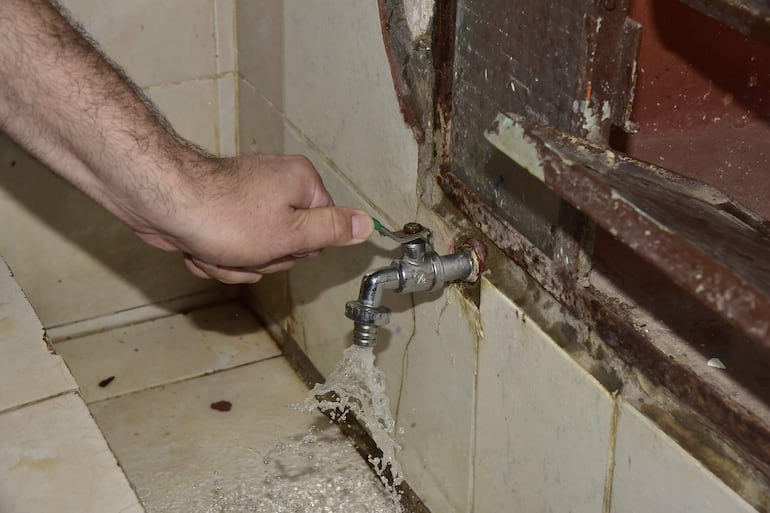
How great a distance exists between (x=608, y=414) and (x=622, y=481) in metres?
0.06

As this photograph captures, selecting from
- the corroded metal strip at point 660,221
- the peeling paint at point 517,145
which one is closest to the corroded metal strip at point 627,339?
the corroded metal strip at point 660,221

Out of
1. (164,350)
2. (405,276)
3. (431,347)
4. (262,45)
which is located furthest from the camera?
(164,350)

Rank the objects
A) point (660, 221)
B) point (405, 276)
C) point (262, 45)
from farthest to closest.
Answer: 1. point (262, 45)
2. point (405, 276)
3. point (660, 221)

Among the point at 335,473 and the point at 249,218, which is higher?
the point at 249,218

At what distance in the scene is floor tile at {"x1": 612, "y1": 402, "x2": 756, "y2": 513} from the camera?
812mm

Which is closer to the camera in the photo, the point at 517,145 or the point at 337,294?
the point at 517,145

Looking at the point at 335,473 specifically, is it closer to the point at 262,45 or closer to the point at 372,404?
the point at 372,404

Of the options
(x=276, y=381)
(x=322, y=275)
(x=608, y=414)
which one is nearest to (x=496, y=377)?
(x=608, y=414)

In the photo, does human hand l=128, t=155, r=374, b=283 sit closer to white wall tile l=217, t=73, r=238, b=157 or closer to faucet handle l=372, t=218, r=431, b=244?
faucet handle l=372, t=218, r=431, b=244

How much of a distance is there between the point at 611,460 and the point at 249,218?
1.27 feet

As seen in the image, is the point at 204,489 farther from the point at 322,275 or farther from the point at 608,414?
the point at 608,414

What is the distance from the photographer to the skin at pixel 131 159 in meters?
0.98

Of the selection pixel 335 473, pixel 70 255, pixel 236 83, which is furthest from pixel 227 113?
pixel 335 473

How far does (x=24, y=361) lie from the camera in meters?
1.15
